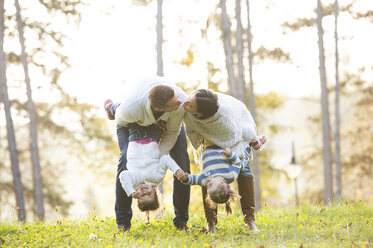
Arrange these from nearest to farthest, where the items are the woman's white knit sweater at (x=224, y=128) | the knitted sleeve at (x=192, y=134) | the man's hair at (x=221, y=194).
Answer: the man's hair at (x=221, y=194), the woman's white knit sweater at (x=224, y=128), the knitted sleeve at (x=192, y=134)

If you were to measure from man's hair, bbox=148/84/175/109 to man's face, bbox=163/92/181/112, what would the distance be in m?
0.03

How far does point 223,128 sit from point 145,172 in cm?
91

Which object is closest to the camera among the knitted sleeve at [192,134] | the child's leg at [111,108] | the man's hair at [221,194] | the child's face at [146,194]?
the man's hair at [221,194]

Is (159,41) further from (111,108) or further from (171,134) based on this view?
(171,134)

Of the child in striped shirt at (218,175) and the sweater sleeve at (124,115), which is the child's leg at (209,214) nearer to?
the child in striped shirt at (218,175)

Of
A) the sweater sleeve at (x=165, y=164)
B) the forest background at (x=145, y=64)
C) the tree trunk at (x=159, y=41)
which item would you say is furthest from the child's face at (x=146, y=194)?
the forest background at (x=145, y=64)

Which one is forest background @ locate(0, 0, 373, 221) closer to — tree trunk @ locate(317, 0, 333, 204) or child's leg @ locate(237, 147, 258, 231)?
tree trunk @ locate(317, 0, 333, 204)

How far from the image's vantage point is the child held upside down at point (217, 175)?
4.18 m

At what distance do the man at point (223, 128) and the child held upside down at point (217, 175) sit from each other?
0.15 meters

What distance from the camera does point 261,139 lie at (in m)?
4.94

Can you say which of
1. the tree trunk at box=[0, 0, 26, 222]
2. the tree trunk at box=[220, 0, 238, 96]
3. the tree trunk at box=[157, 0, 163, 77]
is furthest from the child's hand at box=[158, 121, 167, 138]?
the tree trunk at box=[220, 0, 238, 96]

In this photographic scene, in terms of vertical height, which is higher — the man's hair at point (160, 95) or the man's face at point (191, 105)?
the man's hair at point (160, 95)

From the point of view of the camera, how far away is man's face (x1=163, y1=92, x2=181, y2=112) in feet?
13.4

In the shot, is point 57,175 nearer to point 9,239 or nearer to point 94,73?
point 94,73
